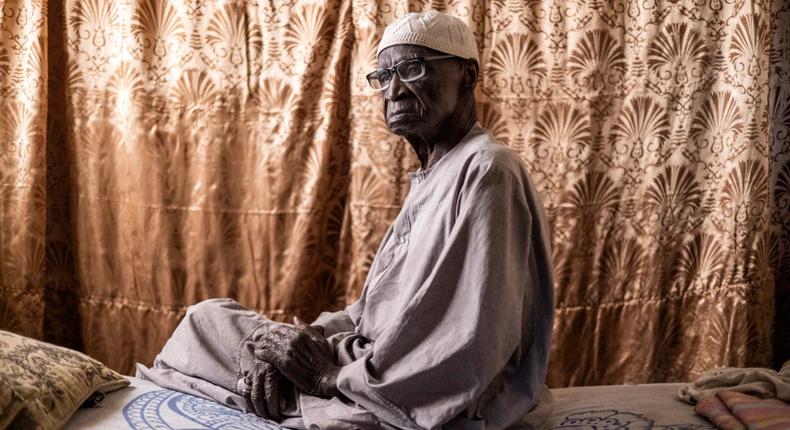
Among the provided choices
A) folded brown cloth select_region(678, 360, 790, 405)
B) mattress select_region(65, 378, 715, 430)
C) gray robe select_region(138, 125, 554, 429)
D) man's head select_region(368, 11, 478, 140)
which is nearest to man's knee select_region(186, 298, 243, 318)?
mattress select_region(65, 378, 715, 430)

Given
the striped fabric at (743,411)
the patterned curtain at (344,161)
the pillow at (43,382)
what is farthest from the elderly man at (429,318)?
the patterned curtain at (344,161)

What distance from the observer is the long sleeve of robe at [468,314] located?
1.98 meters

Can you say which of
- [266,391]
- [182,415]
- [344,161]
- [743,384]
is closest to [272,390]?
[266,391]

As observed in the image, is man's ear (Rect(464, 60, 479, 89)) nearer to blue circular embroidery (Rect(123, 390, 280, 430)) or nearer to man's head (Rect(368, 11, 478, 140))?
man's head (Rect(368, 11, 478, 140))

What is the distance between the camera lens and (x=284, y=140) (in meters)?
→ 3.66

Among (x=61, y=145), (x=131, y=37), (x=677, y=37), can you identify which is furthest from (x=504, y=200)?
(x=61, y=145)

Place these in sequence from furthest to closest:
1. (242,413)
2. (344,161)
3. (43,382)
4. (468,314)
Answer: (344,161)
(242,413)
(43,382)
(468,314)

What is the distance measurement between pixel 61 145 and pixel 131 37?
619mm

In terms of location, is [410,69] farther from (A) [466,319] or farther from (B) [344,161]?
(B) [344,161]

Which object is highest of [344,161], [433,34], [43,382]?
[433,34]

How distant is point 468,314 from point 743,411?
0.85 m

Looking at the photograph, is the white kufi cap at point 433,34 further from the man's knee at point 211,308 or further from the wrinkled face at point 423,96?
the man's knee at point 211,308

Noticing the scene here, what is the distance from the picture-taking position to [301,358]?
7.37 ft

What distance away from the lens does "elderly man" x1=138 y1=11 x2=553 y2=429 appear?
2.00 meters
